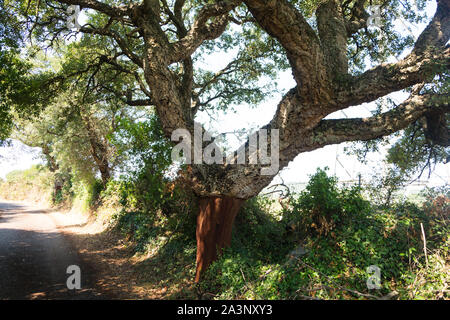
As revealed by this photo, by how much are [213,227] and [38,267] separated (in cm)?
518

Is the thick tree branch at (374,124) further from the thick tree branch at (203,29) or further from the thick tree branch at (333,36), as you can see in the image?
the thick tree branch at (203,29)

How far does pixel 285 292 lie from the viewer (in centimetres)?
474

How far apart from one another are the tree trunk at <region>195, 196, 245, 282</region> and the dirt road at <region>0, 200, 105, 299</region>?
7.65 ft

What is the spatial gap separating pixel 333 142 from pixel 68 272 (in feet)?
24.6

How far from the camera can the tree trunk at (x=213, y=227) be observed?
19.6 ft

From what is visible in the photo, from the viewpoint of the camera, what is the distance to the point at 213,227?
602 cm

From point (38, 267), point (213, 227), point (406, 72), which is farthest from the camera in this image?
point (38, 267)

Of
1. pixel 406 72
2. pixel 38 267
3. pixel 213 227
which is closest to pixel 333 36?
pixel 406 72

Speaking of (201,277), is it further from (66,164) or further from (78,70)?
(66,164)

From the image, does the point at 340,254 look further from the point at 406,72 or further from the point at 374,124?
the point at 406,72

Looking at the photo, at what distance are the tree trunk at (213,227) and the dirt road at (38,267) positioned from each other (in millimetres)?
2332

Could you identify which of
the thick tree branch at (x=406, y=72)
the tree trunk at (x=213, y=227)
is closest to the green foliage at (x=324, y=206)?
the tree trunk at (x=213, y=227)

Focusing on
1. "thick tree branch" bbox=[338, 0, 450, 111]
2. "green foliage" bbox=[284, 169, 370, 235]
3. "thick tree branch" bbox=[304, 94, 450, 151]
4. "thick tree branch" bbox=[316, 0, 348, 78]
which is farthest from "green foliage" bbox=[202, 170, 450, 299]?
"thick tree branch" bbox=[316, 0, 348, 78]
